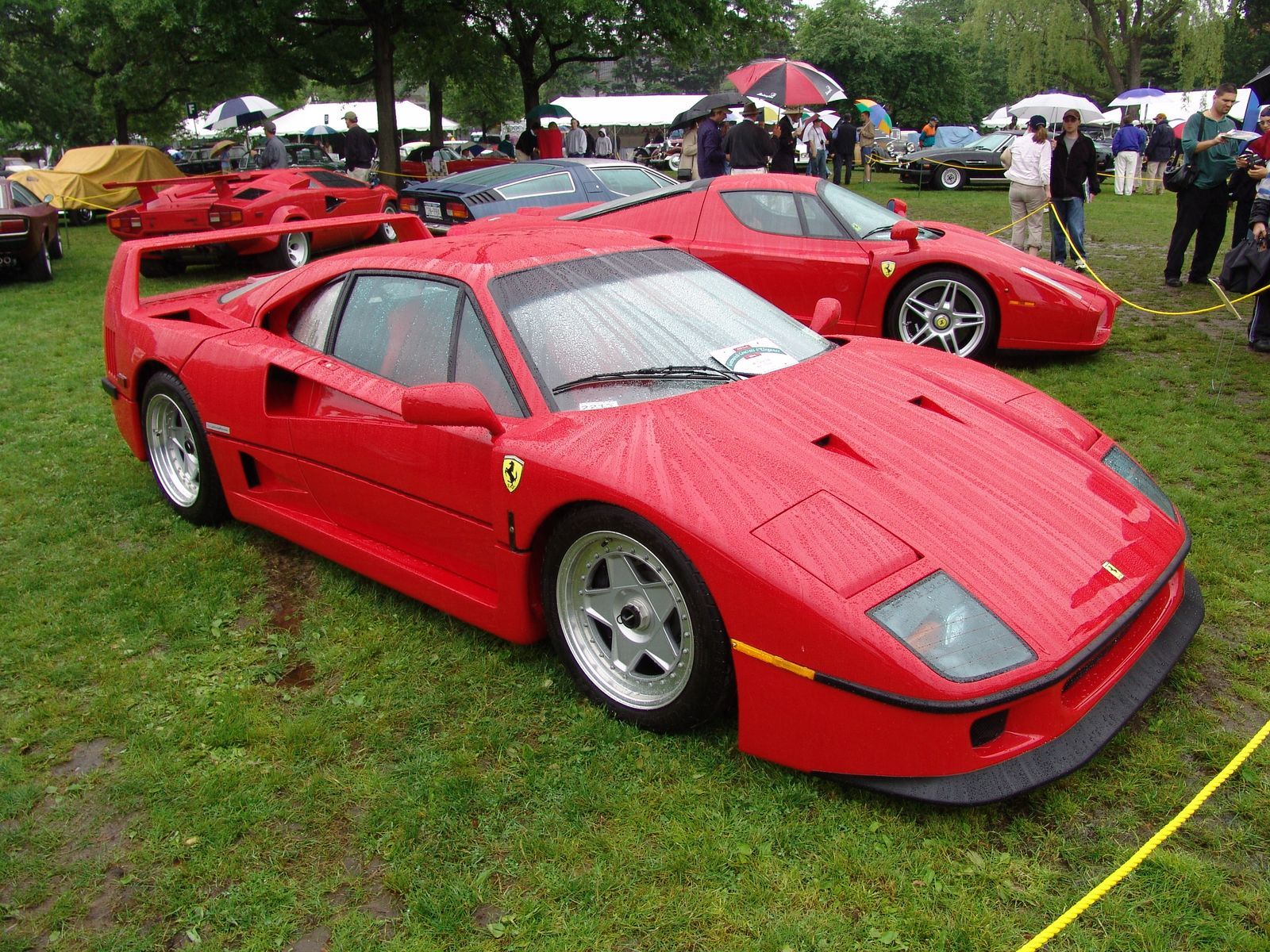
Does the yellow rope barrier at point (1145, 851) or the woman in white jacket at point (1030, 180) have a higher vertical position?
the woman in white jacket at point (1030, 180)

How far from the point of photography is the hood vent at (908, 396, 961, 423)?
119 inches

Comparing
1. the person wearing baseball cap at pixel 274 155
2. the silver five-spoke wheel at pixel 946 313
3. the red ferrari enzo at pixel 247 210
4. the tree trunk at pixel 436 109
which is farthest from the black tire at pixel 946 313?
the tree trunk at pixel 436 109

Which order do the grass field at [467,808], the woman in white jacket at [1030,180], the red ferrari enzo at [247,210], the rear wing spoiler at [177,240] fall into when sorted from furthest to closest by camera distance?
the red ferrari enzo at [247,210] → the woman in white jacket at [1030,180] → the rear wing spoiler at [177,240] → the grass field at [467,808]

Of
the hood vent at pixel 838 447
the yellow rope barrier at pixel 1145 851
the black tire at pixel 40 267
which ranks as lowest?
the black tire at pixel 40 267

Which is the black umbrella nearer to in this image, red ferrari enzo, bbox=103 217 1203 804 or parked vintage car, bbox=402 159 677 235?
parked vintage car, bbox=402 159 677 235

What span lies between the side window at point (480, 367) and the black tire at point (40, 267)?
1003cm

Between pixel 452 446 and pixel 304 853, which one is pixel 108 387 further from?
pixel 304 853

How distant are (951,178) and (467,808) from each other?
20014 mm

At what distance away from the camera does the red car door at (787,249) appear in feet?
20.4

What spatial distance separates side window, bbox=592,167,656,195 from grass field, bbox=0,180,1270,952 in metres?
6.82

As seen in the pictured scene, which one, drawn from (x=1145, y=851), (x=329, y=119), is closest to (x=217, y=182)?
(x=1145, y=851)

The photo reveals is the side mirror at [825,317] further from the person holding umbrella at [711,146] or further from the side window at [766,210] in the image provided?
the person holding umbrella at [711,146]

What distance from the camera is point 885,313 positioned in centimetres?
617

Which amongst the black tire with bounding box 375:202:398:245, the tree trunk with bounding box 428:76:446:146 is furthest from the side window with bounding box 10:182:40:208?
the tree trunk with bounding box 428:76:446:146
